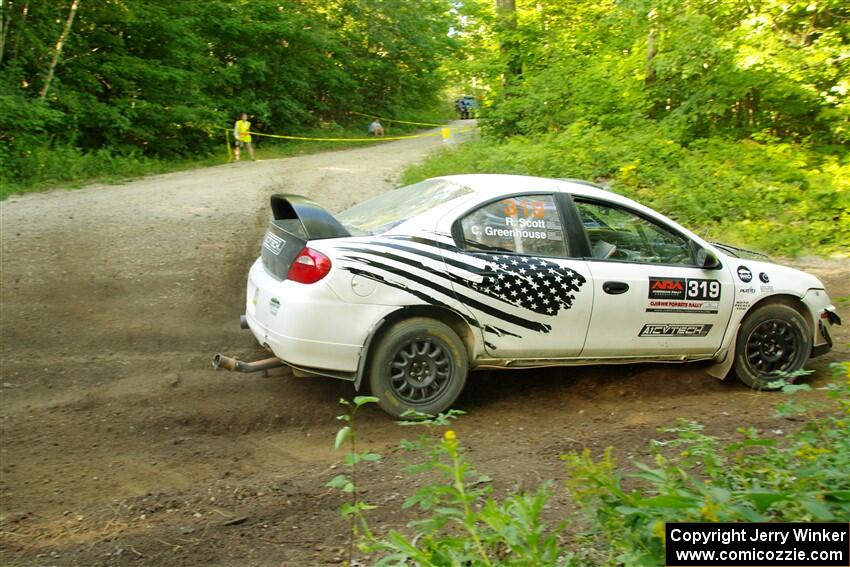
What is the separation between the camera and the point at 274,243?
5.71 m

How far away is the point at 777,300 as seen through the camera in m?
6.21

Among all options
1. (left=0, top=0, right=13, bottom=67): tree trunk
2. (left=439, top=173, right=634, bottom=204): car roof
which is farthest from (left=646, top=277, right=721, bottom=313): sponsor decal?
(left=0, top=0, right=13, bottom=67): tree trunk

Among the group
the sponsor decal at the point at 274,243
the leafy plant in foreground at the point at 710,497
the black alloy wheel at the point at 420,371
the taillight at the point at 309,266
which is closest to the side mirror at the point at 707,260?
the black alloy wheel at the point at 420,371

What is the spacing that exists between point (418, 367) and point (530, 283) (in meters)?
1.02

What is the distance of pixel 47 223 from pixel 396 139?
22.5 metres

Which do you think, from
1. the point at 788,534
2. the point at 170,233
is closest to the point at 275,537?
the point at 788,534

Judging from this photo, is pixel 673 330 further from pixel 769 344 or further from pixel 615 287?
pixel 769 344

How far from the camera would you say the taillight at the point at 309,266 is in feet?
16.8

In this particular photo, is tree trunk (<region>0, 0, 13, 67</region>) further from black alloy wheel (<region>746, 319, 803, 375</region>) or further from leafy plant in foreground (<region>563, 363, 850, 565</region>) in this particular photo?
leafy plant in foreground (<region>563, 363, 850, 565</region>)

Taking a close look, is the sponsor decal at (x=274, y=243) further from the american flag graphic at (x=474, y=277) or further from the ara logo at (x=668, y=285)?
the ara logo at (x=668, y=285)

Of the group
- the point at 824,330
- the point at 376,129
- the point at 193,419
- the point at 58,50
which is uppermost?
the point at 58,50

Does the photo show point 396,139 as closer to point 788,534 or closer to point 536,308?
point 536,308

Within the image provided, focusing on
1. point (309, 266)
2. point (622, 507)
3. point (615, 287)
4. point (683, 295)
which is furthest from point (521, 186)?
point (622, 507)
